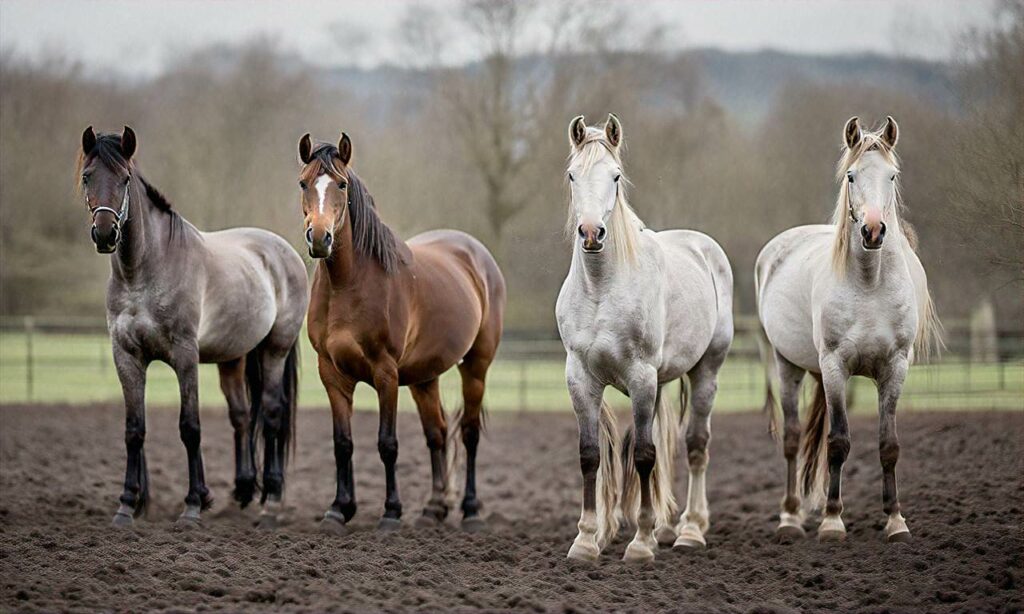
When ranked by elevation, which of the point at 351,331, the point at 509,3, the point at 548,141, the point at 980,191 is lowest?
the point at 351,331

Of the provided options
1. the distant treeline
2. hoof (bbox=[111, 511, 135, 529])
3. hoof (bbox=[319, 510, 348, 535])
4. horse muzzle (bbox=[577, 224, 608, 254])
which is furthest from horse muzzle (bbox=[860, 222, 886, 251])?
the distant treeline

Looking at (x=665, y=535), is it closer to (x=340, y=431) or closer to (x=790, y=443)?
(x=790, y=443)

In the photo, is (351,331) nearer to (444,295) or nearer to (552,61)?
(444,295)

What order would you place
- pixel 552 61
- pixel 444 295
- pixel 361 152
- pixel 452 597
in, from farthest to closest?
pixel 552 61, pixel 361 152, pixel 444 295, pixel 452 597

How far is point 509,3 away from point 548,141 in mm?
2807

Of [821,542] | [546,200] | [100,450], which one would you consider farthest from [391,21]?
[821,542]

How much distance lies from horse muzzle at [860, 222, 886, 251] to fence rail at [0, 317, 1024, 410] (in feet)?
27.1

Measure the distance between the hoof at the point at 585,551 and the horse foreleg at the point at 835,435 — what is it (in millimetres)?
1595

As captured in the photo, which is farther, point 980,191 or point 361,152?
point 361,152

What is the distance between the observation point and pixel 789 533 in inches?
263

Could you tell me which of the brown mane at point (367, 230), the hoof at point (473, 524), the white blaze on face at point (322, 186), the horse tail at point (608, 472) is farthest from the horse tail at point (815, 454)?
the white blaze on face at point (322, 186)

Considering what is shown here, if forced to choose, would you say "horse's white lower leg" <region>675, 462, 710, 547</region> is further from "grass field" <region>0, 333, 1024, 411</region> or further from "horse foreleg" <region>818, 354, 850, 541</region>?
"grass field" <region>0, 333, 1024, 411</region>

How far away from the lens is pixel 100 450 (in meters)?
10.8

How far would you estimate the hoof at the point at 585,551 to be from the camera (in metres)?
5.71
